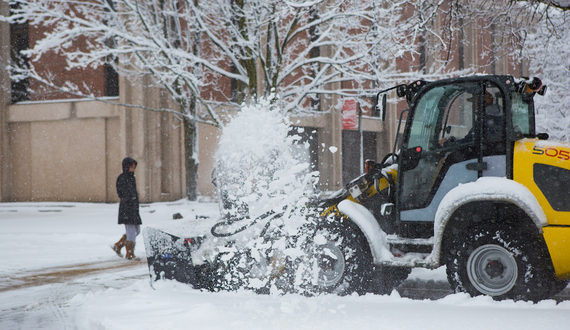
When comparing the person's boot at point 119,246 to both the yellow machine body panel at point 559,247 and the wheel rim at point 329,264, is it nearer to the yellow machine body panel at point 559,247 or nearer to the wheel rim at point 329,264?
the wheel rim at point 329,264

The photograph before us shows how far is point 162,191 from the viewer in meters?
22.3

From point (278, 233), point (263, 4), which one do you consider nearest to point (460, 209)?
point (278, 233)

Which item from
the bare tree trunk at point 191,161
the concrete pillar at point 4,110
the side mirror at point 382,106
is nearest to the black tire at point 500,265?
the side mirror at point 382,106

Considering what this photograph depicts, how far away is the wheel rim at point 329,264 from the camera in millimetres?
5867

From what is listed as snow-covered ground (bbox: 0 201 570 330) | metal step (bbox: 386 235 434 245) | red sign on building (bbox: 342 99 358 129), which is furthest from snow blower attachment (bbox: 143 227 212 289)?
red sign on building (bbox: 342 99 358 129)

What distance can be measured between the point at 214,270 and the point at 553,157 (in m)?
3.63

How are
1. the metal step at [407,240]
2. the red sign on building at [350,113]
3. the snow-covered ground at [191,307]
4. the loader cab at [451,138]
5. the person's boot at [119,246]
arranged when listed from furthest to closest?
the red sign on building at [350,113], the person's boot at [119,246], the metal step at [407,240], the loader cab at [451,138], the snow-covered ground at [191,307]

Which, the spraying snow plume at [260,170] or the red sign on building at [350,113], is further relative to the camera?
the red sign on building at [350,113]

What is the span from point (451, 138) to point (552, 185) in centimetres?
116

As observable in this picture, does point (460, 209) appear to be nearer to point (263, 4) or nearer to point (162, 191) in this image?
point (263, 4)

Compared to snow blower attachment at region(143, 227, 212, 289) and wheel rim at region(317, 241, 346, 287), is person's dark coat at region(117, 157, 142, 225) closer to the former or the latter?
snow blower attachment at region(143, 227, 212, 289)

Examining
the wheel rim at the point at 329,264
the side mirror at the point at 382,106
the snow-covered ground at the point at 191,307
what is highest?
the side mirror at the point at 382,106

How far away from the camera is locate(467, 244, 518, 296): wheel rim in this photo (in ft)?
16.6

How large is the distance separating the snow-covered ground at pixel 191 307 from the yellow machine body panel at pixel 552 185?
20.4 inches
